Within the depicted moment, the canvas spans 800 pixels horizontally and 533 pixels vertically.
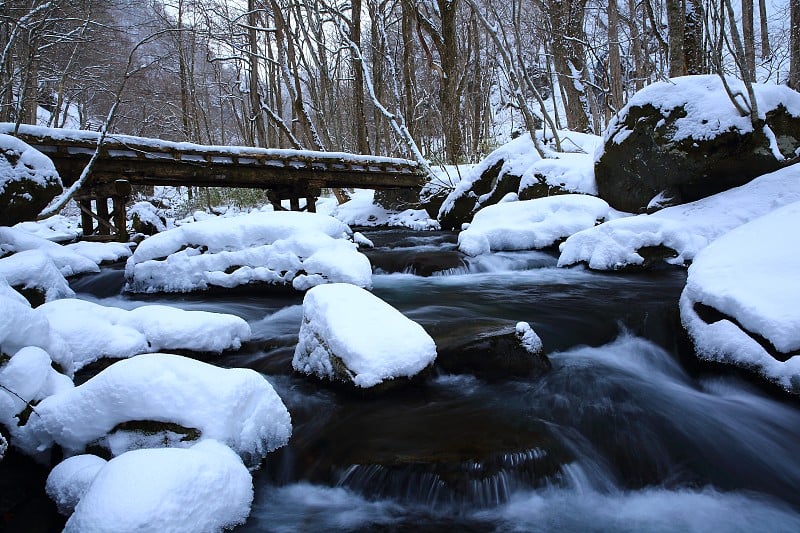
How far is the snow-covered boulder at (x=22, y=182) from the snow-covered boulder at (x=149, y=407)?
18.5 ft

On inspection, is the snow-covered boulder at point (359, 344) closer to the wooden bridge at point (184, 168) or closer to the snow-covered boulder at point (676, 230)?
the snow-covered boulder at point (676, 230)

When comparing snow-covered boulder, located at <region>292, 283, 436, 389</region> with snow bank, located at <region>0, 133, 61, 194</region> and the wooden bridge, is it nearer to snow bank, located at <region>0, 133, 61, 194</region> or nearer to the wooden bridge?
snow bank, located at <region>0, 133, 61, 194</region>

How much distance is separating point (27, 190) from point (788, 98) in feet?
36.0

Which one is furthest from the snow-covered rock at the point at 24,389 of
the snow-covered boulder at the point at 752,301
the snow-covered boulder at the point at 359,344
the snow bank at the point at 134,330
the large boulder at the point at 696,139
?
the large boulder at the point at 696,139

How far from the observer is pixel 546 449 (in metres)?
2.38

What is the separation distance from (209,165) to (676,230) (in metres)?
9.39

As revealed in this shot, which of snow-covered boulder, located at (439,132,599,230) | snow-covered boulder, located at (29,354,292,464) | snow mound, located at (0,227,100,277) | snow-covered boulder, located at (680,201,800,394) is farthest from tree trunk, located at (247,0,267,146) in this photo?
snow-covered boulder, located at (29,354,292,464)

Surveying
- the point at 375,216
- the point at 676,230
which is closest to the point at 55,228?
the point at 375,216

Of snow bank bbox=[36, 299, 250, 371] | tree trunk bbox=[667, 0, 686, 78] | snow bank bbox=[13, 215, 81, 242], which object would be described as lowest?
snow bank bbox=[36, 299, 250, 371]

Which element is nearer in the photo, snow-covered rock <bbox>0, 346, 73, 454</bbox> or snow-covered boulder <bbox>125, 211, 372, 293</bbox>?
snow-covered rock <bbox>0, 346, 73, 454</bbox>

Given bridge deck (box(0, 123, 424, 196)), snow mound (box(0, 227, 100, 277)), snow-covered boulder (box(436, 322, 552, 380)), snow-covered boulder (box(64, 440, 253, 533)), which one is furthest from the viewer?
bridge deck (box(0, 123, 424, 196))

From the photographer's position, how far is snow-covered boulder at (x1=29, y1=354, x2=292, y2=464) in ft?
6.96

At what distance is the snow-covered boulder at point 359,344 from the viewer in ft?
9.14

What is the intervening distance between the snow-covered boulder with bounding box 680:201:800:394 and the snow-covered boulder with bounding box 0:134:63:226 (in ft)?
26.1
